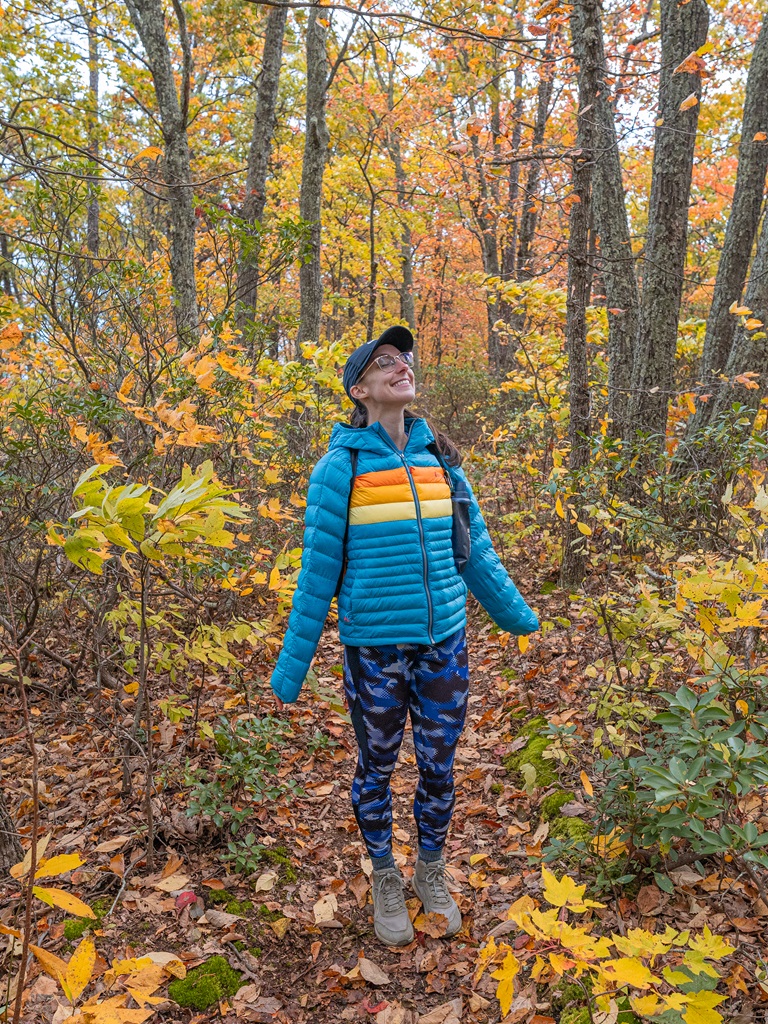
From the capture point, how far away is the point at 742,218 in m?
5.76

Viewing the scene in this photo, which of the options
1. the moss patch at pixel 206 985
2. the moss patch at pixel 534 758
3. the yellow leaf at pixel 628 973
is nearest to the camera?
the yellow leaf at pixel 628 973

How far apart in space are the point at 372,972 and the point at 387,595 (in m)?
1.40

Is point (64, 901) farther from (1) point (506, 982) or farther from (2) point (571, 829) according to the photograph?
(2) point (571, 829)

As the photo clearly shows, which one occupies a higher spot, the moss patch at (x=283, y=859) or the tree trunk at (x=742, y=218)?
the tree trunk at (x=742, y=218)

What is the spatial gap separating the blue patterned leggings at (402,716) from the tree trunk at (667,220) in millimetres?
3484

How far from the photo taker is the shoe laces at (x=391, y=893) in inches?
102

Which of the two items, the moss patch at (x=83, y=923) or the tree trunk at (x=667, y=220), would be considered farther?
the tree trunk at (x=667, y=220)

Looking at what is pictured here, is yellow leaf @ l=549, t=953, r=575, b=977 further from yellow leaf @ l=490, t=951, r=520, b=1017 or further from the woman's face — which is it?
the woman's face

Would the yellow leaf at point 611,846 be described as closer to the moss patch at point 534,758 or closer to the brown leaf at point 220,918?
the moss patch at point 534,758

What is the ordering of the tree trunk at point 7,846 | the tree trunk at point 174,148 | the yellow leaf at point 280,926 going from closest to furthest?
→ the tree trunk at point 7,846 → the yellow leaf at point 280,926 → the tree trunk at point 174,148

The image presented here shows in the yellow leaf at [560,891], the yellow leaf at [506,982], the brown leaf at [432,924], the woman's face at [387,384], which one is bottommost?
the brown leaf at [432,924]

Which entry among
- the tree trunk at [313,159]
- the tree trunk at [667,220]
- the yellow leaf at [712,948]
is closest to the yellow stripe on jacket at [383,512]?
the yellow leaf at [712,948]

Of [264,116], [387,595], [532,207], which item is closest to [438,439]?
[387,595]

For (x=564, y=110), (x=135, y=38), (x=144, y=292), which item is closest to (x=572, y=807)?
(x=144, y=292)
